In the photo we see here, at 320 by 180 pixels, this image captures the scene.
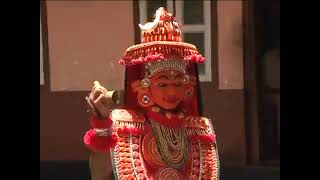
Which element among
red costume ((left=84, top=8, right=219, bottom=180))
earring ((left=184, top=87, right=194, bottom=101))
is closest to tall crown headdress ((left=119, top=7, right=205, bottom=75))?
red costume ((left=84, top=8, right=219, bottom=180))

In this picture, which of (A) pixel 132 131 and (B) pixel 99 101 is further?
(A) pixel 132 131

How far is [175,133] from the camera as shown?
2.77 meters

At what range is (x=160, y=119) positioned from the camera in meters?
2.76

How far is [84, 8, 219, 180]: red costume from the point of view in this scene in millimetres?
2691

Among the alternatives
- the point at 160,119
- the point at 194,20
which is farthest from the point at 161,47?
the point at 194,20

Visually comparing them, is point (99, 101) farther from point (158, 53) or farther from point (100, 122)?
point (158, 53)

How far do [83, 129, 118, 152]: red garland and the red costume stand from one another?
1.2 inches

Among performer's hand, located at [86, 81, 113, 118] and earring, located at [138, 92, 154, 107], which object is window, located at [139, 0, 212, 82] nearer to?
earring, located at [138, 92, 154, 107]

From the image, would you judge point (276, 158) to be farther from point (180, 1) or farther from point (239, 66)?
point (180, 1)

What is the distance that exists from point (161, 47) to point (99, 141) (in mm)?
461

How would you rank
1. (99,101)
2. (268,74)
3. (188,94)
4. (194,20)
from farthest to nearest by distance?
(268,74), (194,20), (188,94), (99,101)

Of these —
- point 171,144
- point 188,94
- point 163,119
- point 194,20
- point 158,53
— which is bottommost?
point 171,144

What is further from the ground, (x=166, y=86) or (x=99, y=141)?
(x=166, y=86)

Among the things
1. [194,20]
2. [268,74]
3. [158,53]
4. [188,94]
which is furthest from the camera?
[268,74]
